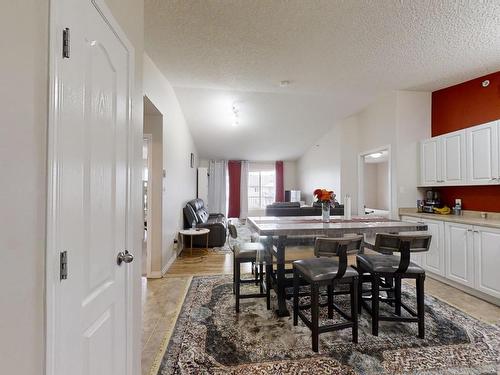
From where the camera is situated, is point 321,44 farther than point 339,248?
Yes

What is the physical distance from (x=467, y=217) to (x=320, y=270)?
2783mm

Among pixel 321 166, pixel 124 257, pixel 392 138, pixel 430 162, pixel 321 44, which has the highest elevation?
pixel 321 44

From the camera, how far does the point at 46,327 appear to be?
2.29ft

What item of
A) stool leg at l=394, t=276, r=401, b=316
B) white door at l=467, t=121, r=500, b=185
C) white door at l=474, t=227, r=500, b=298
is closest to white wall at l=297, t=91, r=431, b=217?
white door at l=467, t=121, r=500, b=185

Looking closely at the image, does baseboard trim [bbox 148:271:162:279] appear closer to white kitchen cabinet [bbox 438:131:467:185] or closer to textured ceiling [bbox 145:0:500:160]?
textured ceiling [bbox 145:0:500:160]

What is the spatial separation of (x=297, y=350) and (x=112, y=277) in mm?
1543

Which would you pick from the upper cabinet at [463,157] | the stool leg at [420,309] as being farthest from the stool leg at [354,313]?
the upper cabinet at [463,157]

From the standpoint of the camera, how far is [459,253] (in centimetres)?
303

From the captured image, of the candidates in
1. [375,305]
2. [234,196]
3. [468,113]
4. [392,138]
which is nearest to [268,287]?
[375,305]

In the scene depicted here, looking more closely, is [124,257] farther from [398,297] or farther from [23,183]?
[398,297]

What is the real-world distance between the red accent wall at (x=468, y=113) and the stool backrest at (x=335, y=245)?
271 centimetres

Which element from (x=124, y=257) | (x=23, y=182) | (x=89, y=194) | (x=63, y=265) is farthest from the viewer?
(x=124, y=257)

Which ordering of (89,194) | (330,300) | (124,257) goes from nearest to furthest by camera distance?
(89,194) < (124,257) < (330,300)

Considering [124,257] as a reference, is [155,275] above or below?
below
